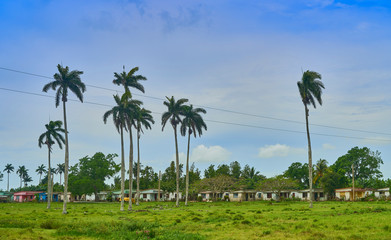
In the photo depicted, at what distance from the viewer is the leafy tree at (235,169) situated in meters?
130

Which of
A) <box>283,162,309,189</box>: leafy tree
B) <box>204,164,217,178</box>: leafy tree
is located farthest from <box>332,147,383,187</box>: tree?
<box>204,164,217,178</box>: leafy tree

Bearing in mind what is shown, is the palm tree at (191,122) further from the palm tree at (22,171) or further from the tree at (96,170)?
the palm tree at (22,171)

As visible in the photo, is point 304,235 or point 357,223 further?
point 357,223

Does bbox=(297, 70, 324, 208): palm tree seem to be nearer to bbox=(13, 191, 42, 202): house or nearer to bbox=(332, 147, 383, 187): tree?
bbox=(332, 147, 383, 187): tree

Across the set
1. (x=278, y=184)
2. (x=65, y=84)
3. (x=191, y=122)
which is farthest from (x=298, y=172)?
(x=65, y=84)

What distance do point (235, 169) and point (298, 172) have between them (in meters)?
23.2

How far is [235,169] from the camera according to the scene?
432ft

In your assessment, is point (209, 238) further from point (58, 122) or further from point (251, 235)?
point (58, 122)

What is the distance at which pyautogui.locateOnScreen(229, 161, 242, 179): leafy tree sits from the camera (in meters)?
130

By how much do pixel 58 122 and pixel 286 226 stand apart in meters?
52.9

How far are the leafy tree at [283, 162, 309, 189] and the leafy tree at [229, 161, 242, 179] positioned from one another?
56.9 ft

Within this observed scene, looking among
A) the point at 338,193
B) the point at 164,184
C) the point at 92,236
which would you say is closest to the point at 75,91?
the point at 92,236

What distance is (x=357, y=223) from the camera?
89.2 ft

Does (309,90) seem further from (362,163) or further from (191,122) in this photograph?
(362,163)
